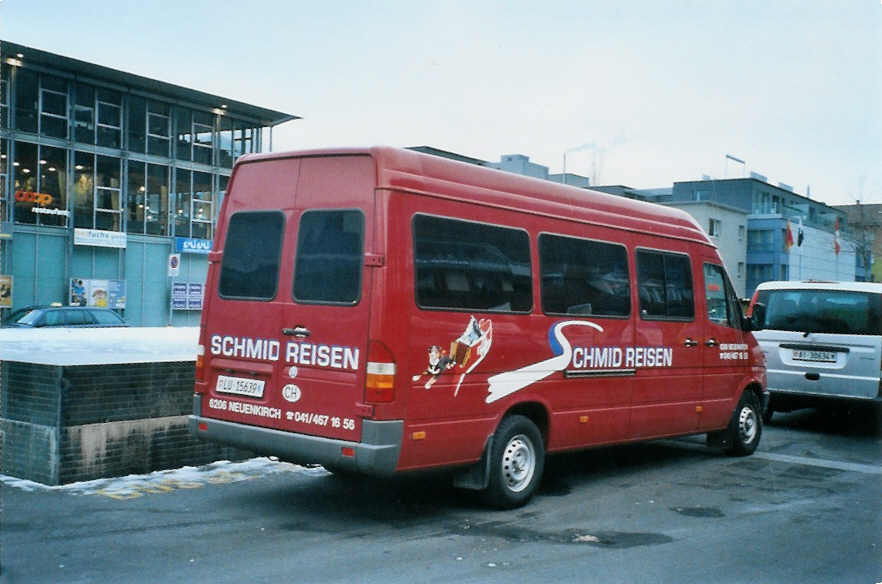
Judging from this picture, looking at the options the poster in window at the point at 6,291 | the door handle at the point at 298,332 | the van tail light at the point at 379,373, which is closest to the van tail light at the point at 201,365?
the door handle at the point at 298,332

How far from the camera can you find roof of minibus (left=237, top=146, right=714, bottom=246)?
6590 mm

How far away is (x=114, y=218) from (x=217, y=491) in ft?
102

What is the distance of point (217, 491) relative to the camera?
25.3 feet

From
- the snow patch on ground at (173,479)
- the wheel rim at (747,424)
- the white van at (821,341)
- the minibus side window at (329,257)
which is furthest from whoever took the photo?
the white van at (821,341)

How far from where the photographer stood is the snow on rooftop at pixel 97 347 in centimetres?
798

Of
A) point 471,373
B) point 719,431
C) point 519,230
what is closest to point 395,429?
point 471,373

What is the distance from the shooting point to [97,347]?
9117 mm

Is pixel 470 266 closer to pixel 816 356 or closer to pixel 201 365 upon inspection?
pixel 201 365

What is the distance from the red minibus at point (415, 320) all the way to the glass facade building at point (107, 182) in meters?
26.8

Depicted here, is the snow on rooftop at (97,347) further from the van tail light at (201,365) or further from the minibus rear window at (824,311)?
the minibus rear window at (824,311)

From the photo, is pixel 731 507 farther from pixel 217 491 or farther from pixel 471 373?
pixel 217 491

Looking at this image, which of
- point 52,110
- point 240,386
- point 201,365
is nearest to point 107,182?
point 52,110

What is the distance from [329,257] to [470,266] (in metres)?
1.14

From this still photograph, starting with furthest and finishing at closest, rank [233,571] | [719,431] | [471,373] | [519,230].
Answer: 1. [719,431]
2. [519,230]
3. [471,373]
4. [233,571]
